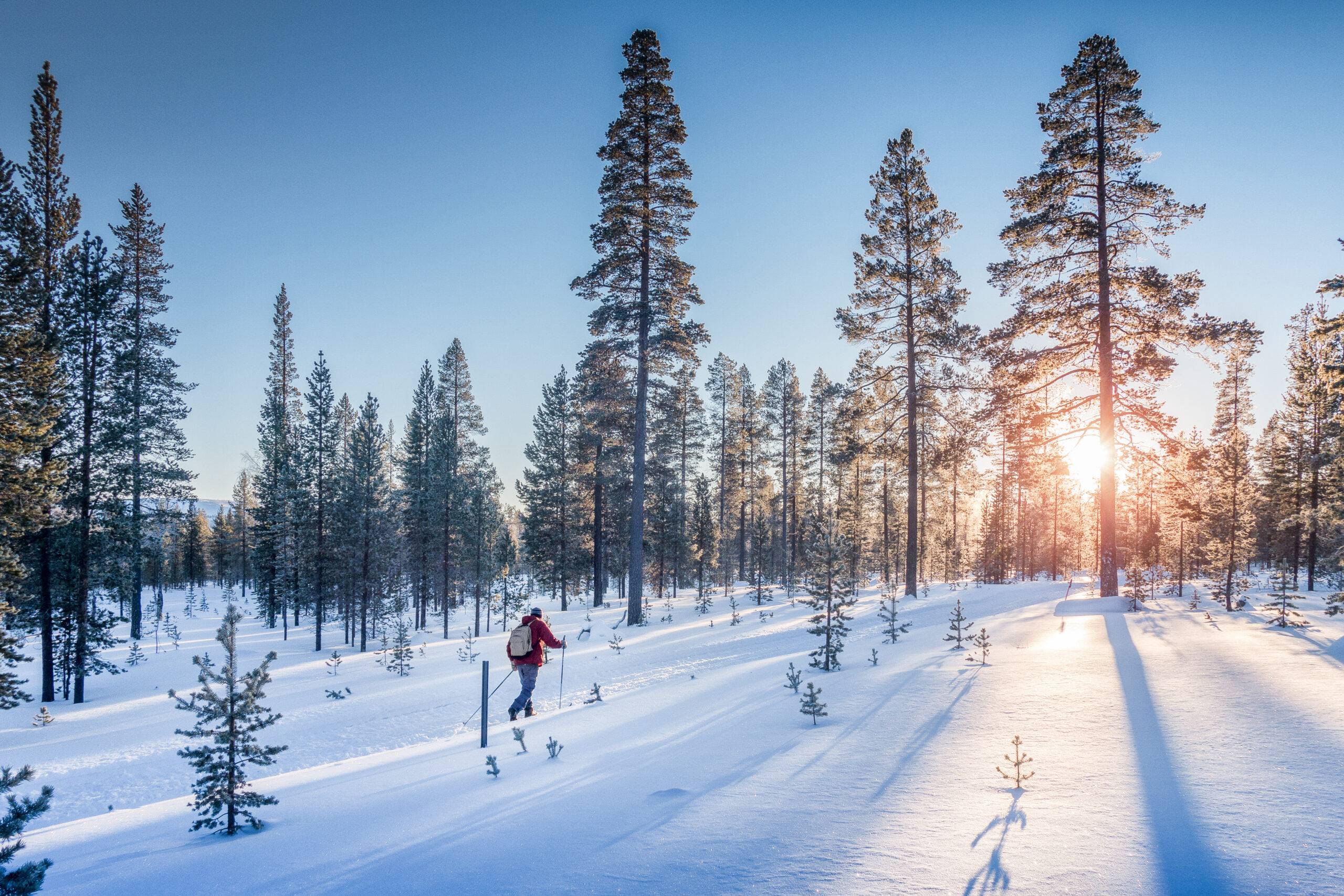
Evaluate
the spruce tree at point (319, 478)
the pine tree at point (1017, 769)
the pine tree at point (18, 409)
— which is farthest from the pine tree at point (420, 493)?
the pine tree at point (1017, 769)

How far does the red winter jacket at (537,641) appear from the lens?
10492 mm

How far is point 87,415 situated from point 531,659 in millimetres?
17615

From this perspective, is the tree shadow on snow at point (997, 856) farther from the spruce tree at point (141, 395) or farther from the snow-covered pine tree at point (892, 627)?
the spruce tree at point (141, 395)

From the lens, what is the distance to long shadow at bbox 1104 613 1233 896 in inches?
113

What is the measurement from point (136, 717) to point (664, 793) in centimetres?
1790

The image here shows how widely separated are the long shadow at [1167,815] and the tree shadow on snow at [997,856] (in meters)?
0.71

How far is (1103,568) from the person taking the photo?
46.1ft

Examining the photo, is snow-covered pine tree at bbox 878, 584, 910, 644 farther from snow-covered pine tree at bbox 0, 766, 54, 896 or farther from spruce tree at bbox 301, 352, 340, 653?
spruce tree at bbox 301, 352, 340, 653

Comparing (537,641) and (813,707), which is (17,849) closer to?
(813,707)

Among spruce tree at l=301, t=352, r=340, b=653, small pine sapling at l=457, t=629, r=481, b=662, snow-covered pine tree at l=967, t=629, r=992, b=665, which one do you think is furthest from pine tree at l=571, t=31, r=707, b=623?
spruce tree at l=301, t=352, r=340, b=653

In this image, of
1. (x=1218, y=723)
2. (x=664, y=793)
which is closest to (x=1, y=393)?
(x=664, y=793)

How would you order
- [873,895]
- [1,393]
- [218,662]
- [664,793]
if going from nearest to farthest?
[873,895] → [664,793] → [1,393] → [218,662]

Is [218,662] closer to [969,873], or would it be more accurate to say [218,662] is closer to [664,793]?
[664,793]

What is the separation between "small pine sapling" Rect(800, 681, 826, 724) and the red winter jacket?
5.33 m
